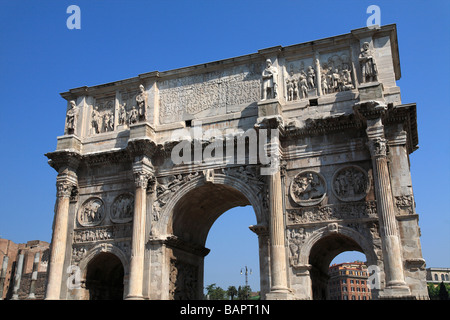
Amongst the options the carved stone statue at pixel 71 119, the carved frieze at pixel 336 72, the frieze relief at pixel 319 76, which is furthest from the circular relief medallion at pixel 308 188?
the carved stone statue at pixel 71 119

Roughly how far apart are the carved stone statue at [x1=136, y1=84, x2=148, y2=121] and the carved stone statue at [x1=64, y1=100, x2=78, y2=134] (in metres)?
2.79

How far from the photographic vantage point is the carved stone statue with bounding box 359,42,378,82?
1558 centimetres

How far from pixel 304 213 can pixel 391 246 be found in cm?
297

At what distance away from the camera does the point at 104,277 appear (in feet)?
61.4

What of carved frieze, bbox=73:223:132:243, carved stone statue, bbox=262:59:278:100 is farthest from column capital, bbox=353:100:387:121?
carved frieze, bbox=73:223:132:243

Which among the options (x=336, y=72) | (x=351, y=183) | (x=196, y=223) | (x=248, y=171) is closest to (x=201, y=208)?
(x=196, y=223)

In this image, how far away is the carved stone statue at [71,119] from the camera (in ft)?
62.8

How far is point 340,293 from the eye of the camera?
66.2m

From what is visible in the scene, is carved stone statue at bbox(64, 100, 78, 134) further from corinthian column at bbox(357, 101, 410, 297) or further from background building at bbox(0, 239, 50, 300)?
background building at bbox(0, 239, 50, 300)

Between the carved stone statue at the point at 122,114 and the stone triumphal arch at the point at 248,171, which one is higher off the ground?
the carved stone statue at the point at 122,114

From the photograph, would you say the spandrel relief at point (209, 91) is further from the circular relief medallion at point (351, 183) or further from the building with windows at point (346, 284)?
Answer: the building with windows at point (346, 284)

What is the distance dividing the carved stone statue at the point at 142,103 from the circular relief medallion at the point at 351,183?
25.0 feet

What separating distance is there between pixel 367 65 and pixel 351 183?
3.99 metres
